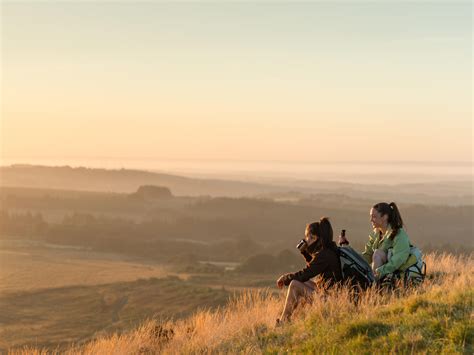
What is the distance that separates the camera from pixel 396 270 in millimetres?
11102

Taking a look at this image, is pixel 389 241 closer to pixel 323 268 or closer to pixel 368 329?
pixel 323 268

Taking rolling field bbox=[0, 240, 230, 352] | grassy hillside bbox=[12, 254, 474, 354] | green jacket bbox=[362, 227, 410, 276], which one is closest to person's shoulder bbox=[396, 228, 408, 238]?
green jacket bbox=[362, 227, 410, 276]

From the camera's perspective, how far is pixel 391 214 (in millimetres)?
10742

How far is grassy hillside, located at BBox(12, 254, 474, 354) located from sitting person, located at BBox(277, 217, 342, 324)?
0.21 m

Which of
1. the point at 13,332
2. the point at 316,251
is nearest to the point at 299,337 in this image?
the point at 316,251


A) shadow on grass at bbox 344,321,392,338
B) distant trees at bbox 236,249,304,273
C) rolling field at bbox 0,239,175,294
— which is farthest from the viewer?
distant trees at bbox 236,249,304,273

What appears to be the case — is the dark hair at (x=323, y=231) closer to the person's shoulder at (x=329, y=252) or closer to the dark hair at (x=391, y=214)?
the person's shoulder at (x=329, y=252)

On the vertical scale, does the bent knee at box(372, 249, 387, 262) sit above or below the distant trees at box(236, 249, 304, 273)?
above

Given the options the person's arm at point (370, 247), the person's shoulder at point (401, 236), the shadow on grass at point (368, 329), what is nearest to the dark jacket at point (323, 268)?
the person's shoulder at point (401, 236)

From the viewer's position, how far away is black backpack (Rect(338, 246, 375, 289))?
10.2m

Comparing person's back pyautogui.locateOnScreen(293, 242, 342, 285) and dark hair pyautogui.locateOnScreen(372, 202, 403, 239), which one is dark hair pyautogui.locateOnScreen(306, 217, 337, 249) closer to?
person's back pyautogui.locateOnScreen(293, 242, 342, 285)

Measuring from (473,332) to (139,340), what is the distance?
6.04m

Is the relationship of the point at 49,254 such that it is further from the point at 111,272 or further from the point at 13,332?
the point at 13,332

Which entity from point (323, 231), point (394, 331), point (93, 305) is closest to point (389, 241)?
point (323, 231)
